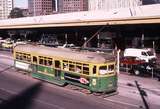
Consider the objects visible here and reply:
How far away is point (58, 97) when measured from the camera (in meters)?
24.9

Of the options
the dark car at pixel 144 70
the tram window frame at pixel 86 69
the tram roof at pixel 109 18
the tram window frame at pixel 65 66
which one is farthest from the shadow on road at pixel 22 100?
the tram roof at pixel 109 18

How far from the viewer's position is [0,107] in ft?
71.9

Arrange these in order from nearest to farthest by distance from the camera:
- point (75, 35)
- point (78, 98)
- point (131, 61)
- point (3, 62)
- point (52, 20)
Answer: point (78, 98) → point (131, 61) → point (3, 62) → point (52, 20) → point (75, 35)

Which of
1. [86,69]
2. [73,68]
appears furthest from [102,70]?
[73,68]

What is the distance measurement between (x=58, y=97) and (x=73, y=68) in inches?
103

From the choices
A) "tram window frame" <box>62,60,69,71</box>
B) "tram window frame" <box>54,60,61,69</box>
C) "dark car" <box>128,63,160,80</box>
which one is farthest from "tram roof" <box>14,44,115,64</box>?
"dark car" <box>128,63,160,80</box>

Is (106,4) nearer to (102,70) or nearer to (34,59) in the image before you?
(34,59)

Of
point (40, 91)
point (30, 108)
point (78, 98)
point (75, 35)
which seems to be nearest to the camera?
point (30, 108)

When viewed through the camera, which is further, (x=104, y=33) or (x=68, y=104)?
(x=104, y=33)

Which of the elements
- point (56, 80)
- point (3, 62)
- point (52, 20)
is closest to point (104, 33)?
point (52, 20)

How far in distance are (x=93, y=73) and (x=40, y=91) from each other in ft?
16.4

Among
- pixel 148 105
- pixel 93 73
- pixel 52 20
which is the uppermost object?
pixel 52 20

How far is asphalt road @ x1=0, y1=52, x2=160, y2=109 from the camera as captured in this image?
22594 millimetres

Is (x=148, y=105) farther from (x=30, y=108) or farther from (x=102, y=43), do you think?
(x=102, y=43)
